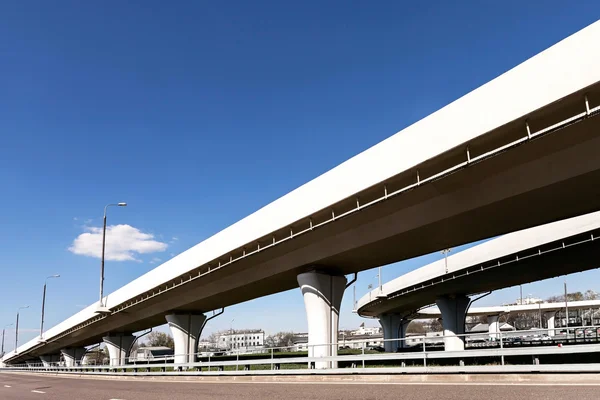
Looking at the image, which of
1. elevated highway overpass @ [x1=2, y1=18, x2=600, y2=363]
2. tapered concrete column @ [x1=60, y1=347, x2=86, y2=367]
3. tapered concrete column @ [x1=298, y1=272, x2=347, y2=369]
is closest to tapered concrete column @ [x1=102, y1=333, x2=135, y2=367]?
tapered concrete column @ [x1=60, y1=347, x2=86, y2=367]

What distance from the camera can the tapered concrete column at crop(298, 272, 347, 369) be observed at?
974 inches

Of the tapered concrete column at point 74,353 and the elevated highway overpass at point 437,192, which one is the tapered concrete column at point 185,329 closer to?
the elevated highway overpass at point 437,192

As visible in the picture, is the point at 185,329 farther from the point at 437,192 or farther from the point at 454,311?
the point at 437,192

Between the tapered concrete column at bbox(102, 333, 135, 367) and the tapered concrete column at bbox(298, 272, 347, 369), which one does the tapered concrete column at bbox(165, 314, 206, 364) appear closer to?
the tapered concrete column at bbox(102, 333, 135, 367)

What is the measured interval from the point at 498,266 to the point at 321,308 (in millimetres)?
16214

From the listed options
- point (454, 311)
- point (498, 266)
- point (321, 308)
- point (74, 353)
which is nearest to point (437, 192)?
point (321, 308)

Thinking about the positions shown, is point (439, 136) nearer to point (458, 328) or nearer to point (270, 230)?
point (270, 230)

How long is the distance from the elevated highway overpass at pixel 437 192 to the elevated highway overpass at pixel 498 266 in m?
10.6

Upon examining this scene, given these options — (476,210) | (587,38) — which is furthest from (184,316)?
(587,38)

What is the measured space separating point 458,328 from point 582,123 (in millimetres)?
39069

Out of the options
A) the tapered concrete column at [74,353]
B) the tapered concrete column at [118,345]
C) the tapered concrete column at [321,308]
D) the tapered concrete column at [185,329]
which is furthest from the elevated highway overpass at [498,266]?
the tapered concrete column at [74,353]

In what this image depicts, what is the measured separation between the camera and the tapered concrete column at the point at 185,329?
3988 cm

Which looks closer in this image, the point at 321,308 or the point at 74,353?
the point at 321,308

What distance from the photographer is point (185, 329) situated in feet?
131
